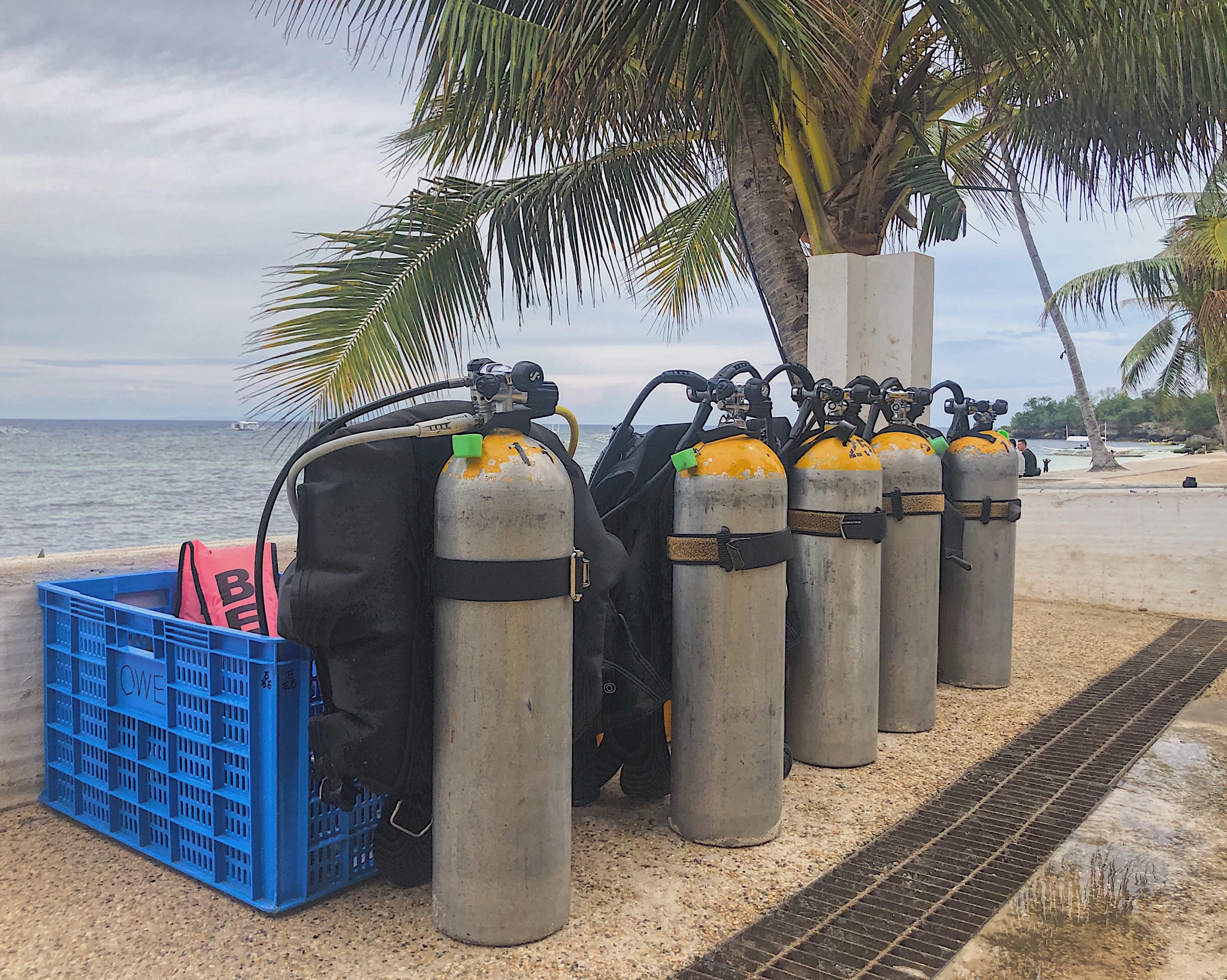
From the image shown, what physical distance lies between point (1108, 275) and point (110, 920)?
78.2ft

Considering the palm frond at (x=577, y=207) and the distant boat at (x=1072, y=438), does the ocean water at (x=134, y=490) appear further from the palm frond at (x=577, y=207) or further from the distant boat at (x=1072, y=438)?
the distant boat at (x=1072, y=438)

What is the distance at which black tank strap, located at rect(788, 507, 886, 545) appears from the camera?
3.43 m

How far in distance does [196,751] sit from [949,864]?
2140mm

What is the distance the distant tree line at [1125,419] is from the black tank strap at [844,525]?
55.4 metres

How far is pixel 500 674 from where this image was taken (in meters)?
2.17

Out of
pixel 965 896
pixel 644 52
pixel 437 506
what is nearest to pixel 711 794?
pixel 965 896

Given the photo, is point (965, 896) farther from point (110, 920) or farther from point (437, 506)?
point (110, 920)

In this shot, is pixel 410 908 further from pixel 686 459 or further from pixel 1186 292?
pixel 1186 292

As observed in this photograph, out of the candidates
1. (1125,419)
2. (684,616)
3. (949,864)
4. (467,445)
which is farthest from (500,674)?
(1125,419)

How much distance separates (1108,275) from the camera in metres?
21.6

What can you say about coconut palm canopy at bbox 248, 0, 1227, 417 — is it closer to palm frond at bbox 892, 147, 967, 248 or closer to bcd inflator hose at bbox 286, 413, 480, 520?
palm frond at bbox 892, 147, 967, 248

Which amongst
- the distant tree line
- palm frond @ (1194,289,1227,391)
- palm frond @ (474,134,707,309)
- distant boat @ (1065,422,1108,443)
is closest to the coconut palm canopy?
palm frond @ (474,134,707,309)

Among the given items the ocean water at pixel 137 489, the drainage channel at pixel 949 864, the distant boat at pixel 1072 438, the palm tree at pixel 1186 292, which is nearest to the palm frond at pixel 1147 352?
the palm tree at pixel 1186 292

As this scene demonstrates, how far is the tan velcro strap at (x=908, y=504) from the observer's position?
13.1ft
